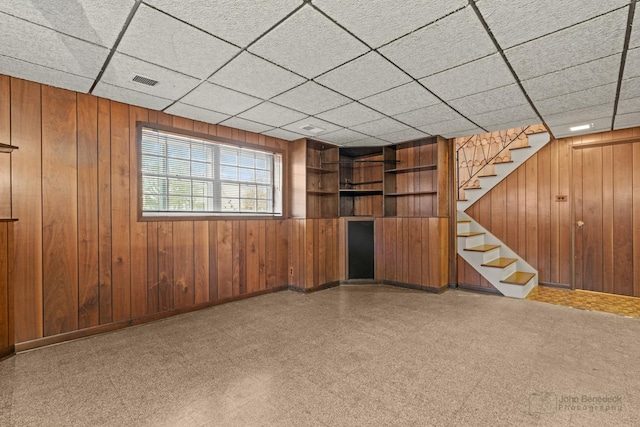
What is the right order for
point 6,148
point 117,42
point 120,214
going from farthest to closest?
point 120,214 < point 6,148 < point 117,42

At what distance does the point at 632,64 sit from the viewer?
2400 millimetres

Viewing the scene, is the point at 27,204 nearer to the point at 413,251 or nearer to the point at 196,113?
the point at 196,113

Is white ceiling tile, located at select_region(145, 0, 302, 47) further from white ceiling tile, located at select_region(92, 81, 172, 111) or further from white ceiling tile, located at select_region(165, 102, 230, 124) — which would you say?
white ceiling tile, located at select_region(165, 102, 230, 124)

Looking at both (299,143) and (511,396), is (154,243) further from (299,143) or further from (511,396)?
(511,396)

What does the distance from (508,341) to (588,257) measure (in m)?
2.94

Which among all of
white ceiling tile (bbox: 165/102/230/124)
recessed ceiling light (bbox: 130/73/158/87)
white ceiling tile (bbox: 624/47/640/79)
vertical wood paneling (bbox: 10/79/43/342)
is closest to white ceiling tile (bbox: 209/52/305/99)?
recessed ceiling light (bbox: 130/73/158/87)

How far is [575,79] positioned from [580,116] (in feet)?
4.47

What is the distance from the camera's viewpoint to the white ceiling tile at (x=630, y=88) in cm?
271

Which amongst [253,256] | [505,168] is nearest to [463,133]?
[505,168]

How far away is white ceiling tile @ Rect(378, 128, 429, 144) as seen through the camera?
4.43 meters

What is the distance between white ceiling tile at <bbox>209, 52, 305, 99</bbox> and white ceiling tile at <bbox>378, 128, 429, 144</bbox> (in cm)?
A: 210

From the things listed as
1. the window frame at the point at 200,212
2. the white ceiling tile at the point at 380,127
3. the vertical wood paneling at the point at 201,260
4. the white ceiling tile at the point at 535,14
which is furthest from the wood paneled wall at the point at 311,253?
the white ceiling tile at the point at 535,14

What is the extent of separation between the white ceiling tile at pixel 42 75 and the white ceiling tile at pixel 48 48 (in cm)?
10

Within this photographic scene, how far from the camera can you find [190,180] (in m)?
3.88
